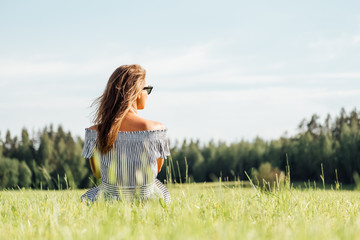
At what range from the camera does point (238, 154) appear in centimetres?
5581

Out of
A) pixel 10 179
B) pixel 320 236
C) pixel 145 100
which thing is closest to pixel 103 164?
pixel 145 100

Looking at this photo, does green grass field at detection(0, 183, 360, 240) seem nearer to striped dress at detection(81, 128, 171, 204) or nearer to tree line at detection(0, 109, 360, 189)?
striped dress at detection(81, 128, 171, 204)

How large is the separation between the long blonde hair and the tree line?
3961 centimetres

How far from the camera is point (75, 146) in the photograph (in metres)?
52.2

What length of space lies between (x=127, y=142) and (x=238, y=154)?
52.8 meters

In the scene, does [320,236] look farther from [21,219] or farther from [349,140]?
[349,140]

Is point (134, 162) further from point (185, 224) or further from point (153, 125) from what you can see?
point (185, 224)

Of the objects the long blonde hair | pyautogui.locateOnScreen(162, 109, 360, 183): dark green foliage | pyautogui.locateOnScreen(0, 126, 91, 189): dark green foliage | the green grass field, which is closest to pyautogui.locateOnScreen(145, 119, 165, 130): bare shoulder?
the long blonde hair

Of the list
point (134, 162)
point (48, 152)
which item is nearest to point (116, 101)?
point (134, 162)

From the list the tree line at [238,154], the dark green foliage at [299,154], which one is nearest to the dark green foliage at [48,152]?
the tree line at [238,154]

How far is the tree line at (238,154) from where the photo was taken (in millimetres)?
44938

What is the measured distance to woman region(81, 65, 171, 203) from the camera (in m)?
3.95

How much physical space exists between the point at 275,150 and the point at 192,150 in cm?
1153

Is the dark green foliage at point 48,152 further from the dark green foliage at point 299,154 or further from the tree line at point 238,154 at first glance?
the dark green foliage at point 299,154
